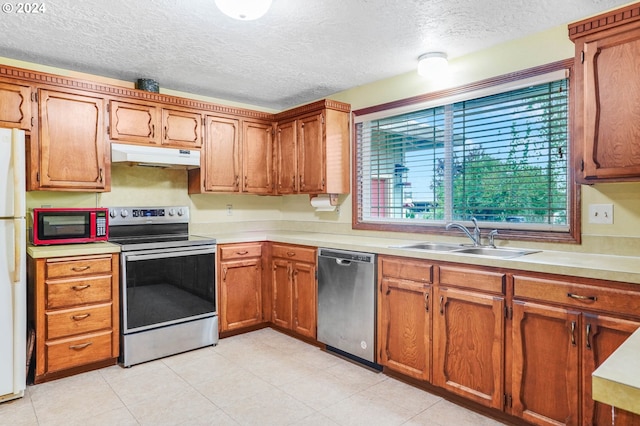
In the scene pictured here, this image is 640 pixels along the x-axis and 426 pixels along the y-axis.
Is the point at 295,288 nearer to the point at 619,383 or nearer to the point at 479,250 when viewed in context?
the point at 479,250

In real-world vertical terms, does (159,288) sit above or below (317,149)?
below

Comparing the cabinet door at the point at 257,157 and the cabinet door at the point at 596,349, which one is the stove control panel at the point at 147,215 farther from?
the cabinet door at the point at 596,349

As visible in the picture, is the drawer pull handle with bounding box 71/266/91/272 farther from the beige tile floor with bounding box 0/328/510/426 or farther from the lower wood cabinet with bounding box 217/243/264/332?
the lower wood cabinet with bounding box 217/243/264/332

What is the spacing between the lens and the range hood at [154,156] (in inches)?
126

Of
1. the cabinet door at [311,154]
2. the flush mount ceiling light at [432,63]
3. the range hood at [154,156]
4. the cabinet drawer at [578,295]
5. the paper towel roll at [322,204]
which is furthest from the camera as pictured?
the paper towel roll at [322,204]

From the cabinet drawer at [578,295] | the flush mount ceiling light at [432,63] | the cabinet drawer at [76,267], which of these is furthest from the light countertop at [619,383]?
the cabinet drawer at [76,267]

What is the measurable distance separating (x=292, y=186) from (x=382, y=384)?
6.89 ft

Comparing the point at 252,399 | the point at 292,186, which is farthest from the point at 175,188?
the point at 252,399

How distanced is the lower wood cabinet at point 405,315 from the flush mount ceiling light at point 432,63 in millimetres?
1441

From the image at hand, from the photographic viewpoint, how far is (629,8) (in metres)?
1.91

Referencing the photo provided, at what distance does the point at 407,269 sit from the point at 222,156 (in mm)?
2187

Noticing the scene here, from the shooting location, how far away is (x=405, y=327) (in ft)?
8.82

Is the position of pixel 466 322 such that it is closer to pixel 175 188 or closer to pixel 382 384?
pixel 382 384
